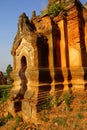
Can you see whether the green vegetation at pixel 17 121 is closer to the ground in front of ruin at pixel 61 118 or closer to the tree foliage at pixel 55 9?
the ground in front of ruin at pixel 61 118

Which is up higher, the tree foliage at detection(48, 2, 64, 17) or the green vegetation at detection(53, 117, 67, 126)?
the tree foliage at detection(48, 2, 64, 17)

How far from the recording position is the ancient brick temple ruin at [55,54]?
7.26 metres

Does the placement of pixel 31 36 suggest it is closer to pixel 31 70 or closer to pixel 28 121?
pixel 31 70

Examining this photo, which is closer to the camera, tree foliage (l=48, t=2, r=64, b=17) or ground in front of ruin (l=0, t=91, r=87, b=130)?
ground in front of ruin (l=0, t=91, r=87, b=130)

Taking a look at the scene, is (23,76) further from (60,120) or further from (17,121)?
(60,120)

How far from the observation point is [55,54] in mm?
A: 7742

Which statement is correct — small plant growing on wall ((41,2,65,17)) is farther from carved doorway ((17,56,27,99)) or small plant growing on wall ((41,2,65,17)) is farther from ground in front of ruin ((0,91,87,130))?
ground in front of ruin ((0,91,87,130))

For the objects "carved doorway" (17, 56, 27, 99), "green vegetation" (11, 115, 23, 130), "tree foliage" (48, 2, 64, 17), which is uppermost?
"tree foliage" (48, 2, 64, 17)

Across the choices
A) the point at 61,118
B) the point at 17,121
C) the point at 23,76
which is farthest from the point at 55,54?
the point at 17,121

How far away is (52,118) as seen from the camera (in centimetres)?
620

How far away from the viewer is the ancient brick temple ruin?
7262mm

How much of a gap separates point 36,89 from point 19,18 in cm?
348

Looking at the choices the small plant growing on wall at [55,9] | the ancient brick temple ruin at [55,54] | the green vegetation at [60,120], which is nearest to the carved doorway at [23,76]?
the ancient brick temple ruin at [55,54]

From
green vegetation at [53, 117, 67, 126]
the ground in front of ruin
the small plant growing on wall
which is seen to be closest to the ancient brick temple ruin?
the small plant growing on wall
